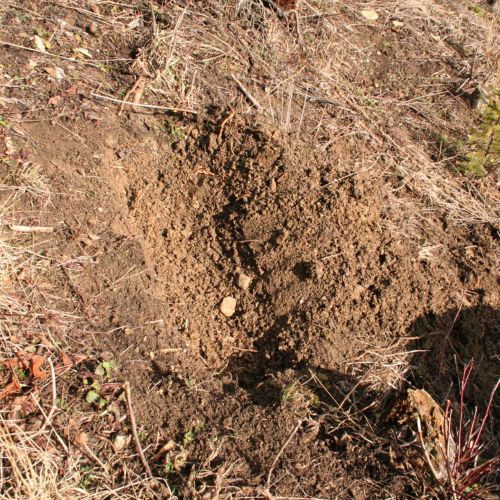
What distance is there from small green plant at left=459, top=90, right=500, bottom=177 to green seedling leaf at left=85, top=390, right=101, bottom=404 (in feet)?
9.27

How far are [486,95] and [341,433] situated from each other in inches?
120

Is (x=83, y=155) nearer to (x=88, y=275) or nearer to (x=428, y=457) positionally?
(x=88, y=275)

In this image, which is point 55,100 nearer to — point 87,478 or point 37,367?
point 37,367

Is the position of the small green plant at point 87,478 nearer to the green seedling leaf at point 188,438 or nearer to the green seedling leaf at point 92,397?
the green seedling leaf at point 92,397

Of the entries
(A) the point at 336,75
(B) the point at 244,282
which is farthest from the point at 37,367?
(A) the point at 336,75

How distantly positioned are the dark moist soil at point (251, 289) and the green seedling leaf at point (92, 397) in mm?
179

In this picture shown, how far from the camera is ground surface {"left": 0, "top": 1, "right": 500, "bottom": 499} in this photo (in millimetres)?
2467

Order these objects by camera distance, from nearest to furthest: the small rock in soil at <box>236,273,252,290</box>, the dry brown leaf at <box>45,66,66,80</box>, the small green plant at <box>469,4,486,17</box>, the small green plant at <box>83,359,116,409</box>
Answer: the small green plant at <box>83,359,116,409</box> → the small rock in soil at <box>236,273,252,290</box> → the dry brown leaf at <box>45,66,66,80</box> → the small green plant at <box>469,4,486,17</box>

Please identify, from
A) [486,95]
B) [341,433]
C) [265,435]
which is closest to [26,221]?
[265,435]

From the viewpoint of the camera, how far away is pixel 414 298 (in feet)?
10.0

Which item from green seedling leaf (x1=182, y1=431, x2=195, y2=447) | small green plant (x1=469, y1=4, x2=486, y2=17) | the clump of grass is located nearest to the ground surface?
green seedling leaf (x1=182, y1=431, x2=195, y2=447)

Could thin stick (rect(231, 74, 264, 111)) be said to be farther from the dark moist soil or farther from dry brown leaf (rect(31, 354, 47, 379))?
dry brown leaf (rect(31, 354, 47, 379))

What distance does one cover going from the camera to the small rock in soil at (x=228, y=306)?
3256 millimetres

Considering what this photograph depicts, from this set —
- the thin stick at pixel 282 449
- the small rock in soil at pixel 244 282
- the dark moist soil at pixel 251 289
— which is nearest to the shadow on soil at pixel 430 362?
the dark moist soil at pixel 251 289
